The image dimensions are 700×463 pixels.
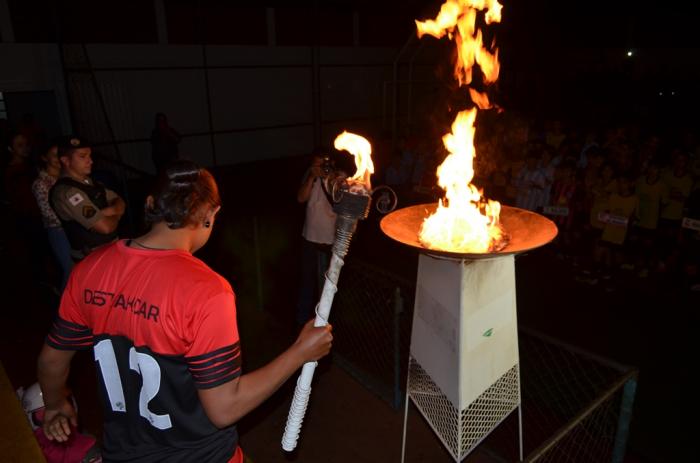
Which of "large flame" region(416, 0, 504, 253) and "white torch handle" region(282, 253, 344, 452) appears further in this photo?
"large flame" region(416, 0, 504, 253)

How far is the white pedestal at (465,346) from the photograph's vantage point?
9.78 ft

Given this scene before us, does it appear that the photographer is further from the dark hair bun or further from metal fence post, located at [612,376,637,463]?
the dark hair bun

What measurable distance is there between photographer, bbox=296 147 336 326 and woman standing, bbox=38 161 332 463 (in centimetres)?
328

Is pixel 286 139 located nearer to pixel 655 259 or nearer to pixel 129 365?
pixel 655 259

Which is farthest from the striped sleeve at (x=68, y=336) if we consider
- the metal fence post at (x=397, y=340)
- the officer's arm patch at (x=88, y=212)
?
the officer's arm patch at (x=88, y=212)

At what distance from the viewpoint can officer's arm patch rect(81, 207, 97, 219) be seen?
478 centimetres

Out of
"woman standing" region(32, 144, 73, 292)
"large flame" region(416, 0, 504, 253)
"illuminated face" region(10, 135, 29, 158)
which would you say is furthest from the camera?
"illuminated face" region(10, 135, 29, 158)

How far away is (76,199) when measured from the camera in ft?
15.5

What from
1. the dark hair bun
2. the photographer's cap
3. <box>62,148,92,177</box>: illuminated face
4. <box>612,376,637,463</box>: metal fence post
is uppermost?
the dark hair bun

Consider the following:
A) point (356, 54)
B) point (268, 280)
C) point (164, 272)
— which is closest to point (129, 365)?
point (164, 272)

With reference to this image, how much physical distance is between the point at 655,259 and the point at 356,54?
572 inches

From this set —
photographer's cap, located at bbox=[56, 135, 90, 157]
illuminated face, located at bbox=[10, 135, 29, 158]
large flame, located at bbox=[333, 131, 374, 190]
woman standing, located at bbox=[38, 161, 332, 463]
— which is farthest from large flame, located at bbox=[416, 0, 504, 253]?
illuminated face, located at bbox=[10, 135, 29, 158]

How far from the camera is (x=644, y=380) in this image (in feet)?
17.0

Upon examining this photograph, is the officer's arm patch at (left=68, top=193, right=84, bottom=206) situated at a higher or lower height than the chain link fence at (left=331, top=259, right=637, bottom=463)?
higher
